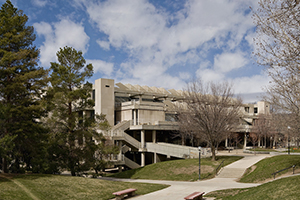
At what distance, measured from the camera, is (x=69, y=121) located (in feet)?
81.4

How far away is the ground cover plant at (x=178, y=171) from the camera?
1038 inches

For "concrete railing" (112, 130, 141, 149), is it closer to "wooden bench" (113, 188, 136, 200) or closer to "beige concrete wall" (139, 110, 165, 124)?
"beige concrete wall" (139, 110, 165, 124)

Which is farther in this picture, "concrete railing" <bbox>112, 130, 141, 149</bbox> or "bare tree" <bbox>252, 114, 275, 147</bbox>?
"bare tree" <bbox>252, 114, 275, 147</bbox>

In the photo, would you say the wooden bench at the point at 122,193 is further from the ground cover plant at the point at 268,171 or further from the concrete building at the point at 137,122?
the concrete building at the point at 137,122

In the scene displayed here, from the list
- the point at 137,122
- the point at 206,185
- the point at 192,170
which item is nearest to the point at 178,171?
the point at 192,170

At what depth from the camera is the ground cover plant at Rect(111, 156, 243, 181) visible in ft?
86.5

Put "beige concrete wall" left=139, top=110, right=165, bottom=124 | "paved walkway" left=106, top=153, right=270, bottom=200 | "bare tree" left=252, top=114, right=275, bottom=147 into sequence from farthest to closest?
1. "bare tree" left=252, top=114, right=275, bottom=147
2. "beige concrete wall" left=139, top=110, right=165, bottom=124
3. "paved walkway" left=106, top=153, right=270, bottom=200

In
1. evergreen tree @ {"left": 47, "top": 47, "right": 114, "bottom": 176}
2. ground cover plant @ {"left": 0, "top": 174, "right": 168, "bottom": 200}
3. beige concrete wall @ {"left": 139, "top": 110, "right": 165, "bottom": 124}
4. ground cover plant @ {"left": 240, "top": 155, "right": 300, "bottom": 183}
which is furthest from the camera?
beige concrete wall @ {"left": 139, "top": 110, "right": 165, "bottom": 124}

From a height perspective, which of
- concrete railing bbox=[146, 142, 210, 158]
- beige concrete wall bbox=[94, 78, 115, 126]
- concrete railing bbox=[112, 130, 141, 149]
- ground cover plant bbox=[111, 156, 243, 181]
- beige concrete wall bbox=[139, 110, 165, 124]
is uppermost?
beige concrete wall bbox=[94, 78, 115, 126]

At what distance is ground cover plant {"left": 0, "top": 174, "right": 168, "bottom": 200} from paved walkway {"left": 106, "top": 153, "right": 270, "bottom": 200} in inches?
59.9

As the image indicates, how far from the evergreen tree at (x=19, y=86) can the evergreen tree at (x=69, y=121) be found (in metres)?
2.06

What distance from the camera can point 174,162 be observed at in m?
31.1

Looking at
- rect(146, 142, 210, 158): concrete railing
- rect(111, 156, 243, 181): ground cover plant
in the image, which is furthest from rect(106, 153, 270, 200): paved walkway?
rect(146, 142, 210, 158): concrete railing

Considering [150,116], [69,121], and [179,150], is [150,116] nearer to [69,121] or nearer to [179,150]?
[179,150]
